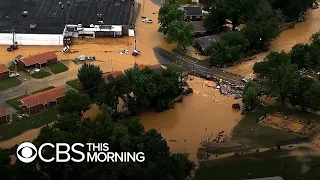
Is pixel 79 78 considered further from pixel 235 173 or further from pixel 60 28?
pixel 235 173

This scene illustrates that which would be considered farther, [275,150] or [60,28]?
[60,28]

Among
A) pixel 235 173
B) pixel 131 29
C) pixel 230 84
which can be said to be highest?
pixel 131 29

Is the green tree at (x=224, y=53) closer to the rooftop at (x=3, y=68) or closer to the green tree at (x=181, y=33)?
the green tree at (x=181, y=33)

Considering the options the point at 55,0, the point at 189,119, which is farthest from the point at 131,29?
the point at 189,119

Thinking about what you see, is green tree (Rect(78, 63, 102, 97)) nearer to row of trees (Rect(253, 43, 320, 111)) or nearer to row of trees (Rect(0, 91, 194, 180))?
row of trees (Rect(0, 91, 194, 180))

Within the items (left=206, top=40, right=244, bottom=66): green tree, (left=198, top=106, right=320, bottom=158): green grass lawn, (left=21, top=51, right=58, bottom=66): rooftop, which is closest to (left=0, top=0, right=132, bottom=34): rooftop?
(left=21, top=51, right=58, bottom=66): rooftop

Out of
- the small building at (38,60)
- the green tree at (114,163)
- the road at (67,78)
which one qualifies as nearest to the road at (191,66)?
the road at (67,78)
